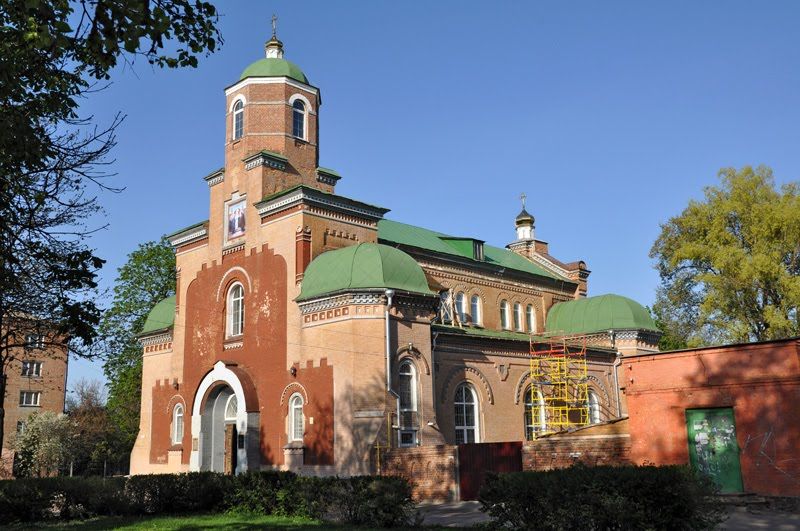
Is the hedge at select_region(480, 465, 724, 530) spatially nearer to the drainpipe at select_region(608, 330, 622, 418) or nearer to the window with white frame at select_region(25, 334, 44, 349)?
the window with white frame at select_region(25, 334, 44, 349)

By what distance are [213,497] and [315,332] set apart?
7.85 metres

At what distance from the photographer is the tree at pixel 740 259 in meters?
30.4

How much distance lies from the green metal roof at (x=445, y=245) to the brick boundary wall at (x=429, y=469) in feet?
38.8

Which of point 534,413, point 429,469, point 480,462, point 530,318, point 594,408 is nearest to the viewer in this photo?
point 429,469

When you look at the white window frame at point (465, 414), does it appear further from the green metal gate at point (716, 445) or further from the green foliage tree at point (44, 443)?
the green foliage tree at point (44, 443)

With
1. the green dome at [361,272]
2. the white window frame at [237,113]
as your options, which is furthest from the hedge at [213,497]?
the white window frame at [237,113]

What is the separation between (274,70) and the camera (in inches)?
1245

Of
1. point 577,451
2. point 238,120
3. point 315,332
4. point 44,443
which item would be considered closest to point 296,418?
point 315,332

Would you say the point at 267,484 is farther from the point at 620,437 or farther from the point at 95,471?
the point at 95,471

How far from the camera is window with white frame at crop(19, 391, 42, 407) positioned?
54312 mm

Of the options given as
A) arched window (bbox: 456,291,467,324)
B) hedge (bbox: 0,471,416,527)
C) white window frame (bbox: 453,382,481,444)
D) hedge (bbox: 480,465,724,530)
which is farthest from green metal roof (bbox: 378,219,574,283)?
hedge (bbox: 480,465,724,530)

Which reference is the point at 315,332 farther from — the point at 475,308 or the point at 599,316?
the point at 599,316

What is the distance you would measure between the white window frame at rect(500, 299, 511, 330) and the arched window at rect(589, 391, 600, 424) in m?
5.03

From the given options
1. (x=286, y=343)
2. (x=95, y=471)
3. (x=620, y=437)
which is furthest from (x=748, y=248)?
(x=95, y=471)
